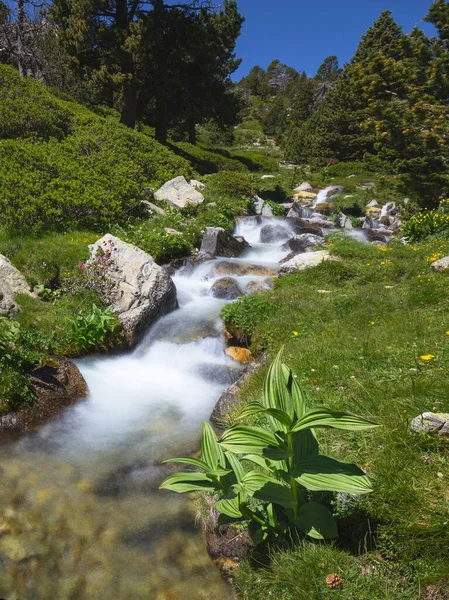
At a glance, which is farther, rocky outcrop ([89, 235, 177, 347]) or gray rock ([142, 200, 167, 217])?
gray rock ([142, 200, 167, 217])

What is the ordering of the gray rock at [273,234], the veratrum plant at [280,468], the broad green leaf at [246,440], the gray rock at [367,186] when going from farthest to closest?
the gray rock at [367,186], the gray rock at [273,234], the broad green leaf at [246,440], the veratrum plant at [280,468]

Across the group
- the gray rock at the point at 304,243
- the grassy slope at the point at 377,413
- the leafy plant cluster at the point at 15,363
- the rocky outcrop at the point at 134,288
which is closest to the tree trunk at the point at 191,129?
the gray rock at the point at 304,243

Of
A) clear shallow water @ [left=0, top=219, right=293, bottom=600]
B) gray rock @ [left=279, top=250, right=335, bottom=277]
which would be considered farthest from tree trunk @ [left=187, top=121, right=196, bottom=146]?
clear shallow water @ [left=0, top=219, right=293, bottom=600]

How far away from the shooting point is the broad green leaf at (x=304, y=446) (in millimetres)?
2953

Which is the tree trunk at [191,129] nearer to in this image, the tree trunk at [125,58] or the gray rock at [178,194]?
the tree trunk at [125,58]

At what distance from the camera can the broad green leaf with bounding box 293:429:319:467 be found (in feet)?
9.69

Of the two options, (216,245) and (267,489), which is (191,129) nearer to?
(216,245)

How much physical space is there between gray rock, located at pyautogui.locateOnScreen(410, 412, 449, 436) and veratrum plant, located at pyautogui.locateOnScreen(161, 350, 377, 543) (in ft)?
3.33

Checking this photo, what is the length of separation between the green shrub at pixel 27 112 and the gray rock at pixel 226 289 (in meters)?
11.6

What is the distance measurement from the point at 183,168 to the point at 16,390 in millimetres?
16695

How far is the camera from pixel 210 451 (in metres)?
3.23

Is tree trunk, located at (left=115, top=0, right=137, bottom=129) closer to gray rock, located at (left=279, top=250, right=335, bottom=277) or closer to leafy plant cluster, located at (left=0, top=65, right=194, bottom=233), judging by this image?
leafy plant cluster, located at (left=0, top=65, right=194, bottom=233)

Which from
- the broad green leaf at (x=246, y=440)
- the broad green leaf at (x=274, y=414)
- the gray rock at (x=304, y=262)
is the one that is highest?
the gray rock at (x=304, y=262)

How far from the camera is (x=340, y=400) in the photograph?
453 cm
